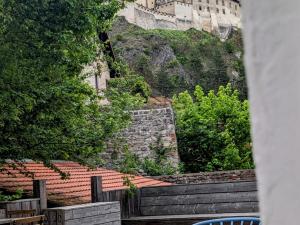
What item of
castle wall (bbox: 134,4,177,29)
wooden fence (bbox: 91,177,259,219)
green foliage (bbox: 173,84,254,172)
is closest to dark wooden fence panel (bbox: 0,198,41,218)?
wooden fence (bbox: 91,177,259,219)

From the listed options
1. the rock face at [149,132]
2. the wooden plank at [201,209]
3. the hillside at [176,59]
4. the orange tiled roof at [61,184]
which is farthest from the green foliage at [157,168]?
the hillside at [176,59]

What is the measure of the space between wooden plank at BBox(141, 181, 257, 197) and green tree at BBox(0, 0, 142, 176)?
2064 millimetres

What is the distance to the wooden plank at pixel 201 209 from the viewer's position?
30.3 ft

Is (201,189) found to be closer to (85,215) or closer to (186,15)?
(85,215)

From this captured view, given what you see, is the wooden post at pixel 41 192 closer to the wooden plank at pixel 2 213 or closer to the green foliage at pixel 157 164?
the wooden plank at pixel 2 213

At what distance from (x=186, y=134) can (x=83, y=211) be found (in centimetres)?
1714

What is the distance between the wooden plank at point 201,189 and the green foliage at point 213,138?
38.1 ft

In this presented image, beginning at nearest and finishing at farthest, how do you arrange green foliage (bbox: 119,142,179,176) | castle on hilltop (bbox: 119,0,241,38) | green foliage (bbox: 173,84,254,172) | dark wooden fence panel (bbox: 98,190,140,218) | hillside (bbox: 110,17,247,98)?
dark wooden fence panel (bbox: 98,190,140,218) → green foliage (bbox: 119,142,179,176) → green foliage (bbox: 173,84,254,172) → hillside (bbox: 110,17,247,98) → castle on hilltop (bbox: 119,0,241,38)

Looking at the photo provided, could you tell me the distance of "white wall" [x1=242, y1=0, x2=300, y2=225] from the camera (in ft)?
1.65

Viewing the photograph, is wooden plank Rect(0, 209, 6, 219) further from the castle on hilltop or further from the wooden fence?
the castle on hilltop

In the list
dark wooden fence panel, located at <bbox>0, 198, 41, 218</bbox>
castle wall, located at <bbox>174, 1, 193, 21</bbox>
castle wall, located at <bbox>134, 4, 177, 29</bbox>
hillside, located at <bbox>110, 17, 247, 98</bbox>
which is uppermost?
castle wall, located at <bbox>174, 1, 193, 21</bbox>

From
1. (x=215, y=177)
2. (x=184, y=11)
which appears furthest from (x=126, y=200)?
(x=184, y=11)

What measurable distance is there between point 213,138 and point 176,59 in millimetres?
34459

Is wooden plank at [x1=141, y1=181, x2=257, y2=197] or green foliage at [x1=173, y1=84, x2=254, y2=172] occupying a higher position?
green foliage at [x1=173, y1=84, x2=254, y2=172]
